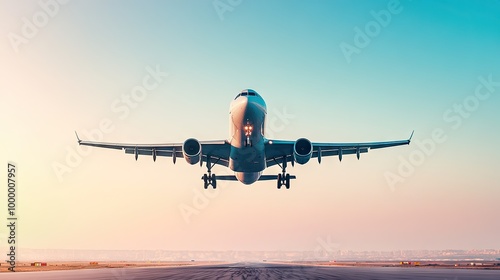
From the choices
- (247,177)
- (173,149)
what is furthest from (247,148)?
(173,149)

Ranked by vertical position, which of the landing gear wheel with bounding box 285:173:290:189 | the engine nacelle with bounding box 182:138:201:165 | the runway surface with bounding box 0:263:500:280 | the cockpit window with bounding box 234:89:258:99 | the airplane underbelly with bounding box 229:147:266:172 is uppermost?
the cockpit window with bounding box 234:89:258:99

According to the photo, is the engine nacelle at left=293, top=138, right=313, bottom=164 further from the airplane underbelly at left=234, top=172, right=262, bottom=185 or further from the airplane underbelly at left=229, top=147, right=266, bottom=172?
the airplane underbelly at left=234, top=172, right=262, bottom=185

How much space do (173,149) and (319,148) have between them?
41.5 feet

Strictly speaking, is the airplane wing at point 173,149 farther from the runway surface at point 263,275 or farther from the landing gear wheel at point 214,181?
the runway surface at point 263,275

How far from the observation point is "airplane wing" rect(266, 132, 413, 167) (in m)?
34.2

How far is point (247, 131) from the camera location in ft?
98.2

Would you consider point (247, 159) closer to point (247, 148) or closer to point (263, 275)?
point (247, 148)

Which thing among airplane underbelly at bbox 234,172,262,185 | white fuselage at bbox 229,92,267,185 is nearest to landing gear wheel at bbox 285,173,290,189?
airplane underbelly at bbox 234,172,262,185

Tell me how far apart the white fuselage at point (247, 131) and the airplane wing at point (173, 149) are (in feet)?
5.17

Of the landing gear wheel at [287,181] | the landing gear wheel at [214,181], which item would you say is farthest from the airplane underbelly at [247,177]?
the landing gear wheel at [287,181]

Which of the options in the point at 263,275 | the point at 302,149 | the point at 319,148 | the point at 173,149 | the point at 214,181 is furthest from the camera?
the point at 214,181

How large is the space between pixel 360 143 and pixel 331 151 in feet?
13.6

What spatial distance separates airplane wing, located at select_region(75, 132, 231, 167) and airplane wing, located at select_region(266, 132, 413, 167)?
12.4 ft

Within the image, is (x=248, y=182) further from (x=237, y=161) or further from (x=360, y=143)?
(x=360, y=143)
